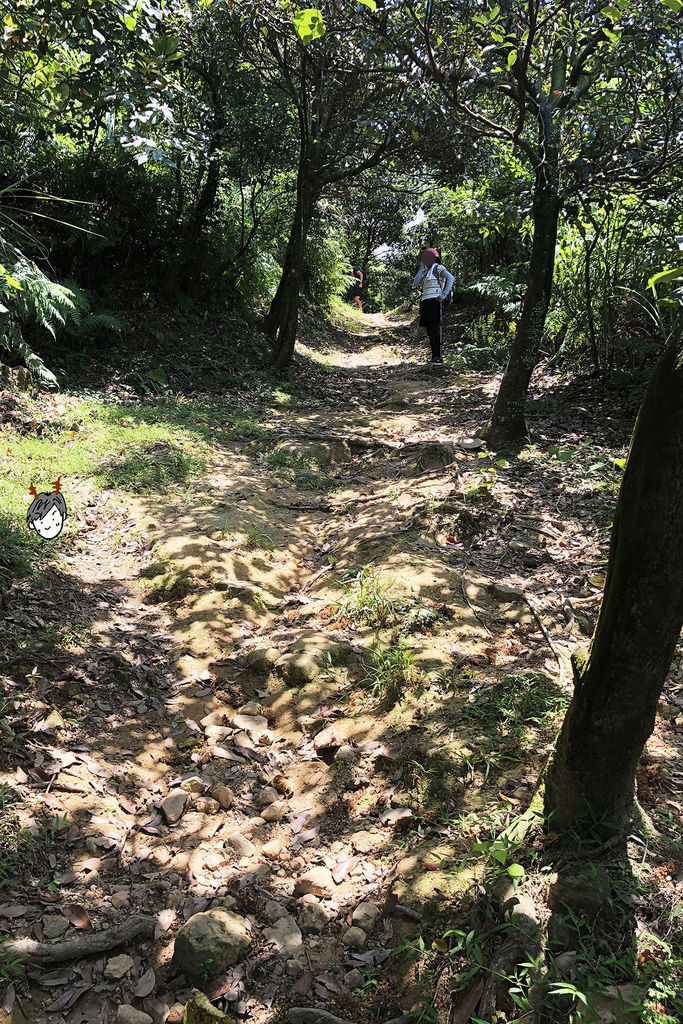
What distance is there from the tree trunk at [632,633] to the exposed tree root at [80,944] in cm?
149

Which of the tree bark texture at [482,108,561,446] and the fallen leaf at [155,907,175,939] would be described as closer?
the fallen leaf at [155,907,175,939]

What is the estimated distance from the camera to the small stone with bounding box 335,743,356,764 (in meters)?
3.05

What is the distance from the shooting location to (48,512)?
409 cm

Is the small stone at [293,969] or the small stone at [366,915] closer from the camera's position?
the small stone at [293,969]

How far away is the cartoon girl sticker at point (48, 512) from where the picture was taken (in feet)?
13.1

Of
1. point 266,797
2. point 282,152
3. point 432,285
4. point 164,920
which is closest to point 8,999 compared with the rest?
point 164,920

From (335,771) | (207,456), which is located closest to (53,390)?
(207,456)

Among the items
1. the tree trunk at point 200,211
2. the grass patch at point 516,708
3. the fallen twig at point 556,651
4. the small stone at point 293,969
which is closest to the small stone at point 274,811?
the small stone at point 293,969

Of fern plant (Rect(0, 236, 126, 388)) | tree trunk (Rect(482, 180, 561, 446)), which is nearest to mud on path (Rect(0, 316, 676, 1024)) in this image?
tree trunk (Rect(482, 180, 561, 446))

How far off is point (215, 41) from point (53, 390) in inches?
225

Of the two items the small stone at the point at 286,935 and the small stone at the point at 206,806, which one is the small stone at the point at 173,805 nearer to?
the small stone at the point at 206,806

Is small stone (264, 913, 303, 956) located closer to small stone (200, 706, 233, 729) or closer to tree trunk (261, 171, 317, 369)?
small stone (200, 706, 233, 729)

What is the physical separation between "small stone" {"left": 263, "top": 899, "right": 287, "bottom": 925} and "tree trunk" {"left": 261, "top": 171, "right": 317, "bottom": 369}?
9.56 metres

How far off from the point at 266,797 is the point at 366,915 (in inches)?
30.7
